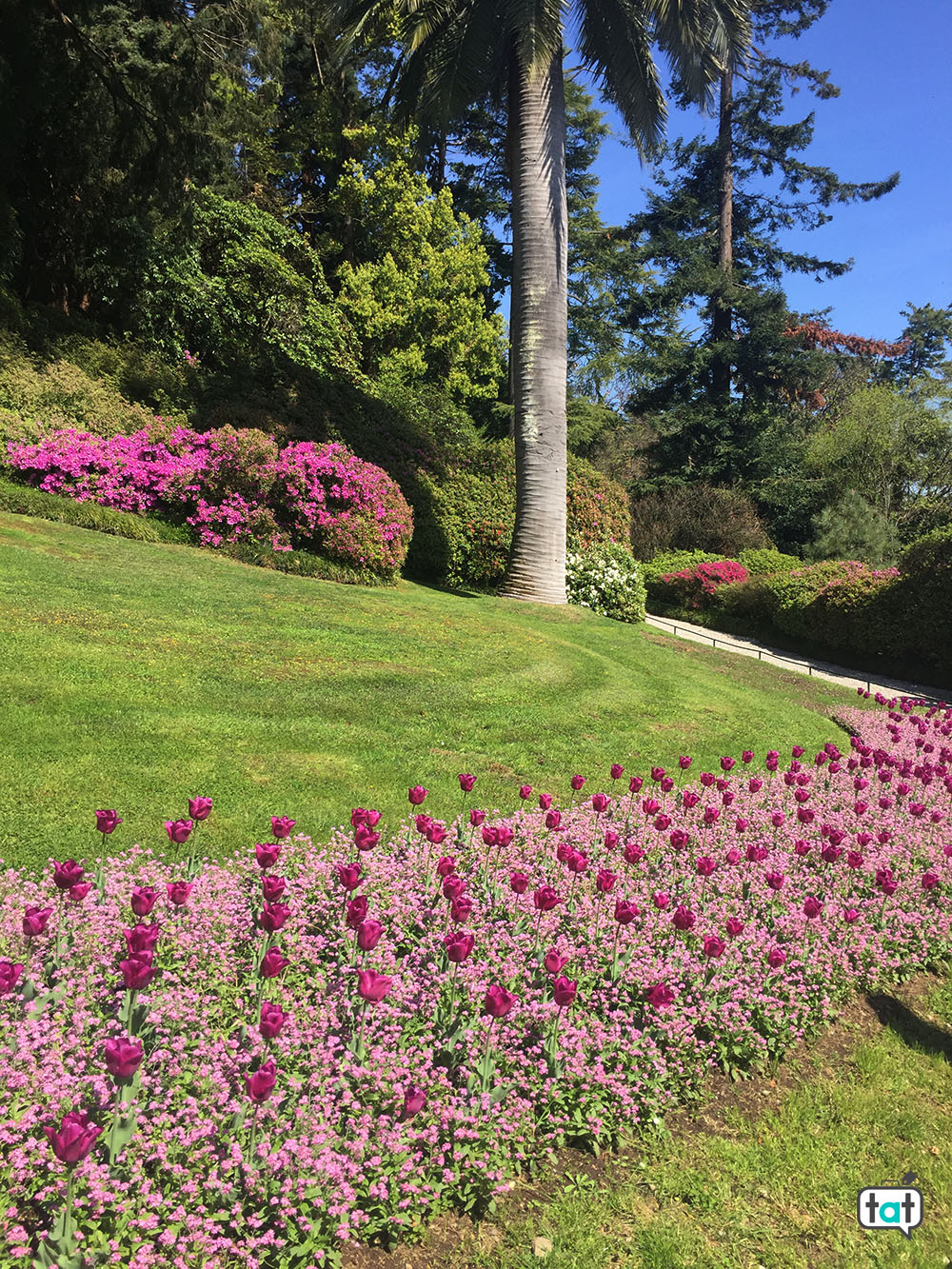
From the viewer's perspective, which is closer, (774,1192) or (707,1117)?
(774,1192)

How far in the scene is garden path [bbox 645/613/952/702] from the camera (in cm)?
1384

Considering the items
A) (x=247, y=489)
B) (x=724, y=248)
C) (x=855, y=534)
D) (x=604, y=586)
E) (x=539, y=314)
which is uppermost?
(x=724, y=248)

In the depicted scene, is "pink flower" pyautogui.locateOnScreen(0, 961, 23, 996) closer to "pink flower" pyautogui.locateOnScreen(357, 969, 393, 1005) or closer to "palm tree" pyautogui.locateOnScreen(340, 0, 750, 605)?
"pink flower" pyautogui.locateOnScreen(357, 969, 393, 1005)

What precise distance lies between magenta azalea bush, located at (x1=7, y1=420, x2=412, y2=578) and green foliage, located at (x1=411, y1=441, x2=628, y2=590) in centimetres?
250

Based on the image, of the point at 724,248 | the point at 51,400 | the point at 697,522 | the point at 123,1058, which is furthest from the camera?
the point at 724,248

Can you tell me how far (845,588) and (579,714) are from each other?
37.1 feet

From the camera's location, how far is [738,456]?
27.5 meters

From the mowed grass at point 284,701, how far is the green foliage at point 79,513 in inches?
16.7

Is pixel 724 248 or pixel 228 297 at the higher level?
pixel 724 248

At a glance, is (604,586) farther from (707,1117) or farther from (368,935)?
(368,935)

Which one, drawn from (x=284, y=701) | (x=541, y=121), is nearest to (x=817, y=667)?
(x=541, y=121)

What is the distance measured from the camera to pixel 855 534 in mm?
23234

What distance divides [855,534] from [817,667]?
933 cm

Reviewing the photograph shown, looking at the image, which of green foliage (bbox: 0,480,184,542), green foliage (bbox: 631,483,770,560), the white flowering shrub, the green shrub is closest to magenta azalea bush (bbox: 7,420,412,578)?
green foliage (bbox: 0,480,184,542)
